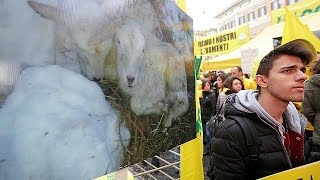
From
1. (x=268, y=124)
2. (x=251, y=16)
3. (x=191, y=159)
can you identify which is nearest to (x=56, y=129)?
(x=268, y=124)

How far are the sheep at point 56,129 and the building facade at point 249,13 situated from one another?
32826 millimetres

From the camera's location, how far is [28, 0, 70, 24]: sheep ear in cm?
84

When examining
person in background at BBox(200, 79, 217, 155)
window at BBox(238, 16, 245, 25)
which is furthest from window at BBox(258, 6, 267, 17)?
person in background at BBox(200, 79, 217, 155)

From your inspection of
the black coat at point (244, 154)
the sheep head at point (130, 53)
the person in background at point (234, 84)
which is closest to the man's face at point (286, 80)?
the black coat at point (244, 154)

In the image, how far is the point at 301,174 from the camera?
1522mm

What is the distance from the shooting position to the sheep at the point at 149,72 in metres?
1.19

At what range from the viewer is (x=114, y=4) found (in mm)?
1129

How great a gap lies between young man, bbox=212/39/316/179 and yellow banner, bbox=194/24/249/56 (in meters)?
7.83

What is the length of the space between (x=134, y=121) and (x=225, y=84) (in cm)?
360

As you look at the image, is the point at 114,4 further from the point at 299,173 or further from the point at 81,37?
the point at 299,173

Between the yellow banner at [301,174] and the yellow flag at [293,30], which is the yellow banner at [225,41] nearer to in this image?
the yellow flag at [293,30]

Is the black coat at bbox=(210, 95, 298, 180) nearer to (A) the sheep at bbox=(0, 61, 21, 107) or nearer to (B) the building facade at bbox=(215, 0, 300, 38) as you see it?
(A) the sheep at bbox=(0, 61, 21, 107)

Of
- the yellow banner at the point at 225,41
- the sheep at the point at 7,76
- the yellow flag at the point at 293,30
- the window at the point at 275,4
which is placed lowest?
the sheep at the point at 7,76

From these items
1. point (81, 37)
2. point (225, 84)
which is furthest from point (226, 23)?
point (81, 37)
